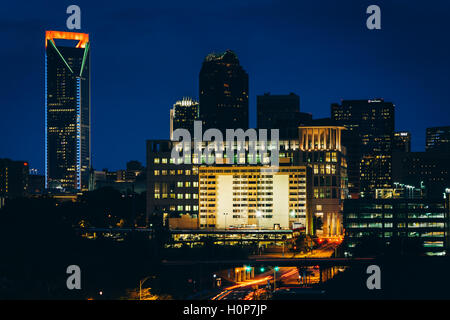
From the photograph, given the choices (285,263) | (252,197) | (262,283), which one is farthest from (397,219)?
(252,197)

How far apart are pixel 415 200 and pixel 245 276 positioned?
4738 cm

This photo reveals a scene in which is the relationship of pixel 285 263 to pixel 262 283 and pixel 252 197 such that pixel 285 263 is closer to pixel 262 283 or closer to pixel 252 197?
pixel 262 283

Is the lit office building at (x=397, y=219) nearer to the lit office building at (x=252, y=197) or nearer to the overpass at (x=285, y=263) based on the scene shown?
the overpass at (x=285, y=263)

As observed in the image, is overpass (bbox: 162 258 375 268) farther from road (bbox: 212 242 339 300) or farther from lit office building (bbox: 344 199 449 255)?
lit office building (bbox: 344 199 449 255)

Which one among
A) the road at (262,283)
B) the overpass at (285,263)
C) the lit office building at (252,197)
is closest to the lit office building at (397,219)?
the road at (262,283)

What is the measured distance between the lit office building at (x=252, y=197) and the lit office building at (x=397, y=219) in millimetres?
38195

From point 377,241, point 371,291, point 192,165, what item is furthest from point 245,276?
point 192,165

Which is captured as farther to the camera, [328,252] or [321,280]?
→ [328,252]

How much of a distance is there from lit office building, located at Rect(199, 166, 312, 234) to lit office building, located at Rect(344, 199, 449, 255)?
38195 mm

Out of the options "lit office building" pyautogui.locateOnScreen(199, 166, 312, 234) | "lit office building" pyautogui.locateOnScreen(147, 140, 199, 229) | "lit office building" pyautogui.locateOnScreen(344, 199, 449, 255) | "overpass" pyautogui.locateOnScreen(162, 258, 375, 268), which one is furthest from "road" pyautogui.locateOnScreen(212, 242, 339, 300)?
"lit office building" pyautogui.locateOnScreen(147, 140, 199, 229)

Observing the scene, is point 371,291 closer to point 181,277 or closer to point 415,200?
point 181,277

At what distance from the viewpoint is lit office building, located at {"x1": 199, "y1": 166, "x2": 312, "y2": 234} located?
7136 inches

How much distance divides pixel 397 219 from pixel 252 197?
166 ft

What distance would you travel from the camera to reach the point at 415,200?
142 metres
